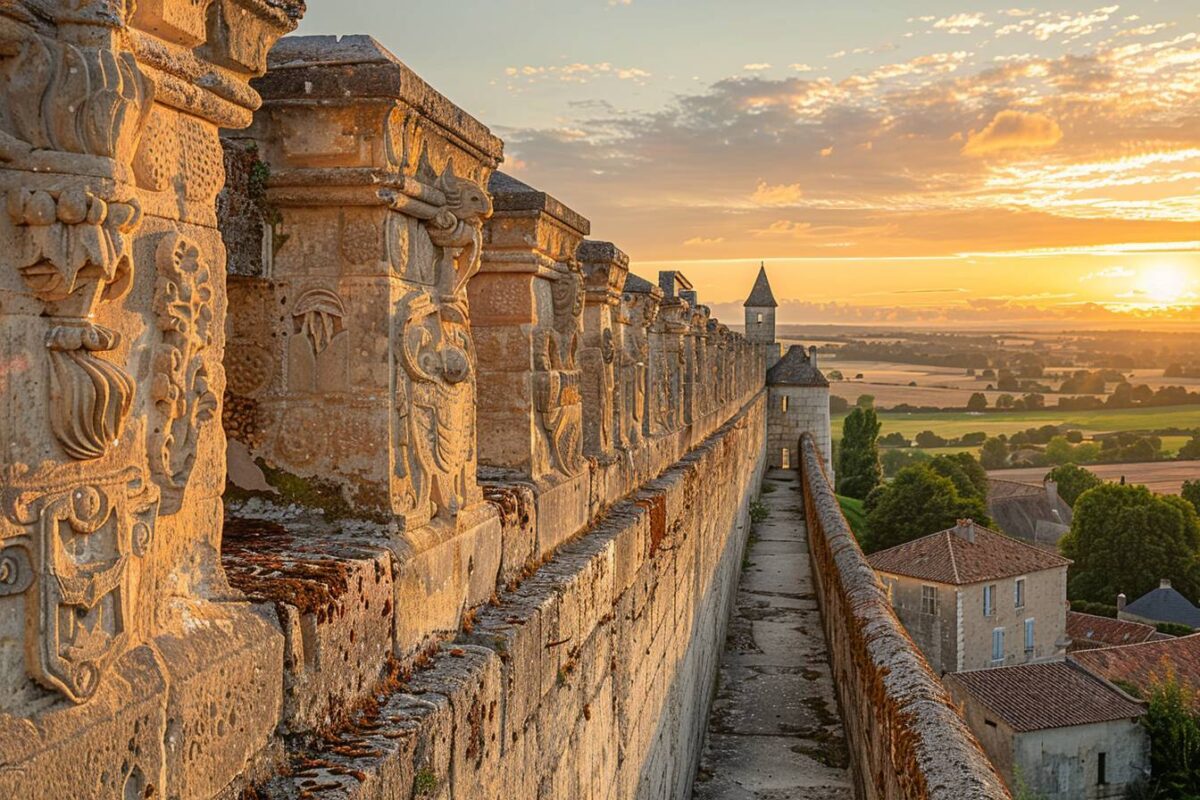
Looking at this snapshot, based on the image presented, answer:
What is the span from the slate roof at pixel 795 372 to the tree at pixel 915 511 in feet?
28.6

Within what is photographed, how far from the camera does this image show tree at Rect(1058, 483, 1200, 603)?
151ft

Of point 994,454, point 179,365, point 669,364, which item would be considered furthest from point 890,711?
point 994,454

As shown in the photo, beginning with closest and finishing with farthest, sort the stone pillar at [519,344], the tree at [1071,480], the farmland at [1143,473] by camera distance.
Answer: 1. the stone pillar at [519,344]
2. the tree at [1071,480]
3. the farmland at [1143,473]

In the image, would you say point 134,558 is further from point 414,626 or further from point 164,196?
point 414,626

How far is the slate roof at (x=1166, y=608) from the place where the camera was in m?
41.6

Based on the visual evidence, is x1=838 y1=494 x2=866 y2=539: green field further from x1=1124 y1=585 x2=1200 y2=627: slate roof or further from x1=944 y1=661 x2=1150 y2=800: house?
x1=944 y1=661 x2=1150 y2=800: house

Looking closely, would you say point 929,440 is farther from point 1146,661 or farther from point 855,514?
point 1146,661

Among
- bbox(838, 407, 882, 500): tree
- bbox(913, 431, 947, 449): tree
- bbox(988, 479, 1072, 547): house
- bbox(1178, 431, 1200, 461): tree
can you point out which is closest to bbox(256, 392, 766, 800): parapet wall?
bbox(838, 407, 882, 500): tree

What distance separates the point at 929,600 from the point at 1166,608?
14939 millimetres

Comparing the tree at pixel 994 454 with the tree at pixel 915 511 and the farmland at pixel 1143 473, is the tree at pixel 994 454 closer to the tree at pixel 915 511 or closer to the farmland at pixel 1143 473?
the farmland at pixel 1143 473

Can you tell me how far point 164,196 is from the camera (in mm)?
1968

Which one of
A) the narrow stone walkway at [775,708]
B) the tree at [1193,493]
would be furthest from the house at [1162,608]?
the narrow stone walkway at [775,708]

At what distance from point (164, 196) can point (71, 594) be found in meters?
0.71

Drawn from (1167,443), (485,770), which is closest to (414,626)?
(485,770)
